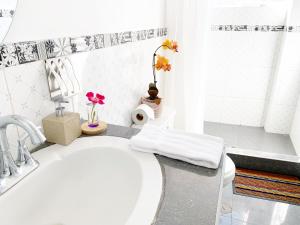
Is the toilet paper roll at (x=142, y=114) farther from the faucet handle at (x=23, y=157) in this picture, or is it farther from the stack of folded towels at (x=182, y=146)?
the faucet handle at (x=23, y=157)

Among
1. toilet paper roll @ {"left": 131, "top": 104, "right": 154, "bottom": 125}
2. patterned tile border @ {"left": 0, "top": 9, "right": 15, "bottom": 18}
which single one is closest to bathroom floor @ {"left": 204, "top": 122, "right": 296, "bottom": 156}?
toilet paper roll @ {"left": 131, "top": 104, "right": 154, "bottom": 125}

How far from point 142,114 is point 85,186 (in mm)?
823

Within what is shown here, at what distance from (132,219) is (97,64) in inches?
32.4

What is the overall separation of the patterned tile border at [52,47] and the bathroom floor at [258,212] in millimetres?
1430

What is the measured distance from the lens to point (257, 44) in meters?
2.71

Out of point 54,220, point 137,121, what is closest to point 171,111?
point 137,121

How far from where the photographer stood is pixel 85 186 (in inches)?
32.3

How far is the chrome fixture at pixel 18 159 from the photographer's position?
586 mm

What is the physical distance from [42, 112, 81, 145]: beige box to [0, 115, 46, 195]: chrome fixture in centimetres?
13

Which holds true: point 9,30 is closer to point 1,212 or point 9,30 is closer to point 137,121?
point 1,212

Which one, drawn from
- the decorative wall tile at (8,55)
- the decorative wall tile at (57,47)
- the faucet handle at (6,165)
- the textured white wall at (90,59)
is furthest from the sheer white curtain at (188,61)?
the faucet handle at (6,165)

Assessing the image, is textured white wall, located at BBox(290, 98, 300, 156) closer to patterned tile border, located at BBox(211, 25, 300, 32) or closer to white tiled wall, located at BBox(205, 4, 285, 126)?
white tiled wall, located at BBox(205, 4, 285, 126)

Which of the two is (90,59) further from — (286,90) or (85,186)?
(286,90)

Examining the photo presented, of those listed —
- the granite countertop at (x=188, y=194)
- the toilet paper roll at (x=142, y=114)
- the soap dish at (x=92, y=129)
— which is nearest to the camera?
the granite countertop at (x=188, y=194)
